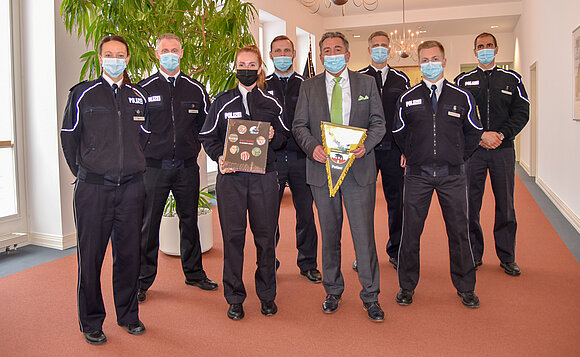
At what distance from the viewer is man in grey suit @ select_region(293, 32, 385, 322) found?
2.98 m

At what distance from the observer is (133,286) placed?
2908 mm

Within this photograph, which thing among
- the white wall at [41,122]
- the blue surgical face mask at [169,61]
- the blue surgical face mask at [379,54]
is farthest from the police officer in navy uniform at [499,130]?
the white wall at [41,122]

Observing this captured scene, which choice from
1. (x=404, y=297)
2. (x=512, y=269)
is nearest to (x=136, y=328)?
(x=404, y=297)

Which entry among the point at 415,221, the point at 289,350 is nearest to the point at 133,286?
the point at 289,350

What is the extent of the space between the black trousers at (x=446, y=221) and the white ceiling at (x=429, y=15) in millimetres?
9218

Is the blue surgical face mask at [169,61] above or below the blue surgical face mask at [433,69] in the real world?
above

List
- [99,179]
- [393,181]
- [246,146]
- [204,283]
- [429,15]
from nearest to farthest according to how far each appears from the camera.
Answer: [99,179] < [246,146] < [204,283] < [393,181] < [429,15]

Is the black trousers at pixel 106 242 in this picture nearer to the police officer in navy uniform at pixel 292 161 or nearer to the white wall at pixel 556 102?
the police officer in navy uniform at pixel 292 161

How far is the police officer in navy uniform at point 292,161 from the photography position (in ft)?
12.1

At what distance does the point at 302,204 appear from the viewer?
3.83 metres

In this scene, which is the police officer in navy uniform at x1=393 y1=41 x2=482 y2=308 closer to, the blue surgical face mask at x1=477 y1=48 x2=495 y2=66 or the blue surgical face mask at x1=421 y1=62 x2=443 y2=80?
the blue surgical face mask at x1=421 y1=62 x2=443 y2=80

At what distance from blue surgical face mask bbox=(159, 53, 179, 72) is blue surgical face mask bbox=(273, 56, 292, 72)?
76 centimetres

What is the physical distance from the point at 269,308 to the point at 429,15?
11.3 meters

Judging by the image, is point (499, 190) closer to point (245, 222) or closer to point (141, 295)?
point (245, 222)
